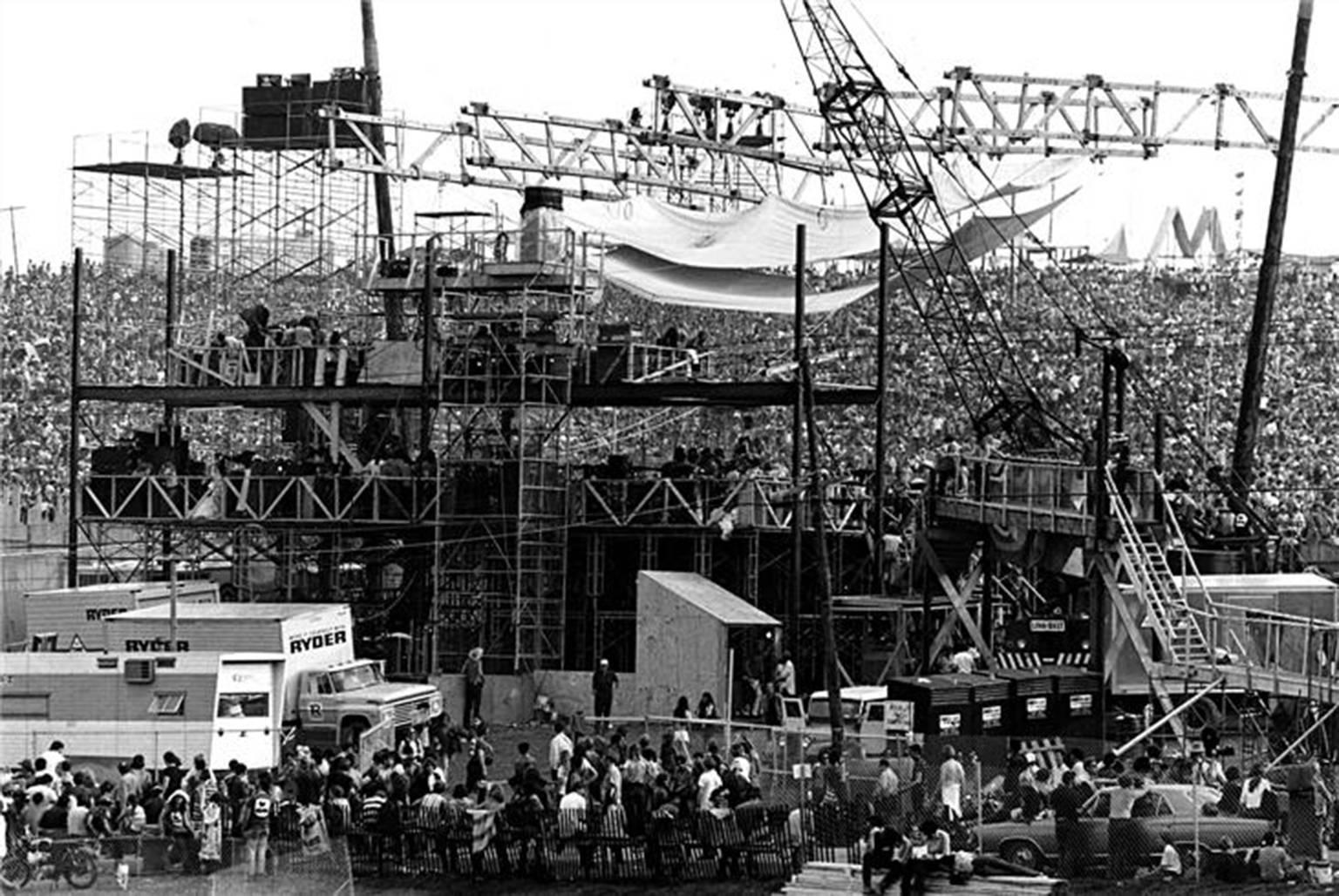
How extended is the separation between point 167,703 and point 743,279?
26.2 m

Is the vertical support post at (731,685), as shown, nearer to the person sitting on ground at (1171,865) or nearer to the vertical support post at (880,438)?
the vertical support post at (880,438)

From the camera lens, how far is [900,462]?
59.4 metres

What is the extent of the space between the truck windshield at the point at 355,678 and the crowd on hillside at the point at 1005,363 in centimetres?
1337

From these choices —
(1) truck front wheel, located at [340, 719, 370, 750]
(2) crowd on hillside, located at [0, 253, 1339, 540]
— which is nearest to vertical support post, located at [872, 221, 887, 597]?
(2) crowd on hillside, located at [0, 253, 1339, 540]

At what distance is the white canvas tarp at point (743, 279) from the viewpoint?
5838 cm

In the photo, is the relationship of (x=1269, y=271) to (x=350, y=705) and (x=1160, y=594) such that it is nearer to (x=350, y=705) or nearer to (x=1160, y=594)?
(x=1160, y=594)

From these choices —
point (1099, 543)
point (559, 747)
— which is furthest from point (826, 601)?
point (559, 747)

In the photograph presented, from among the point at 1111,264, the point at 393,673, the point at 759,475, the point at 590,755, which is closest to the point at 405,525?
the point at 393,673

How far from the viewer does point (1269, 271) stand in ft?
172

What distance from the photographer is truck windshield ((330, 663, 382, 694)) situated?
40.8 m

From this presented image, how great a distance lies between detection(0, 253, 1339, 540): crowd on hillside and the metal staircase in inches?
446

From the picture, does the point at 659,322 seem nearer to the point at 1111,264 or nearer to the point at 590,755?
the point at 1111,264

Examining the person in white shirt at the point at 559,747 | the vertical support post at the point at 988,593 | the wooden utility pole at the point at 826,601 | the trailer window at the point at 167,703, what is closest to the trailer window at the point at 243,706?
the trailer window at the point at 167,703

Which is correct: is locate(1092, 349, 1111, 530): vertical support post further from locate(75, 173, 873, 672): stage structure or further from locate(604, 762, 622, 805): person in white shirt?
locate(604, 762, 622, 805): person in white shirt
